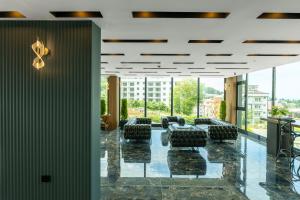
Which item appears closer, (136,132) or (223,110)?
(136,132)

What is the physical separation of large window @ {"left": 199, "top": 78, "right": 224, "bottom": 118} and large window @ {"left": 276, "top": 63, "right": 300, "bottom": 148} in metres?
6.34

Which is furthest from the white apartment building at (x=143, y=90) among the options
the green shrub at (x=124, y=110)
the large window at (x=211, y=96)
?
the large window at (x=211, y=96)

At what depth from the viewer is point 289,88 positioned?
34.2ft

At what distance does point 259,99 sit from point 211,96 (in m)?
4.89

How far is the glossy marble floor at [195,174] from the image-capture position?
17.2 ft

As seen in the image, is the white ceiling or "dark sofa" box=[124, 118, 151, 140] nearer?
the white ceiling

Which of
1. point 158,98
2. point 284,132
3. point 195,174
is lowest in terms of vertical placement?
point 195,174

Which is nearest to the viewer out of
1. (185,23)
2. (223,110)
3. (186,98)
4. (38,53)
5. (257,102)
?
(38,53)

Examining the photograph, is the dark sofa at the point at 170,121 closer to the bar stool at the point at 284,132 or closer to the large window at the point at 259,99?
the large window at the point at 259,99

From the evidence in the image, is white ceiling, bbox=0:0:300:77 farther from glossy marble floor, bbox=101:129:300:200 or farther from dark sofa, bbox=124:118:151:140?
dark sofa, bbox=124:118:151:140

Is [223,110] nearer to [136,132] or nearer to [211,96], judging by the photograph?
[211,96]

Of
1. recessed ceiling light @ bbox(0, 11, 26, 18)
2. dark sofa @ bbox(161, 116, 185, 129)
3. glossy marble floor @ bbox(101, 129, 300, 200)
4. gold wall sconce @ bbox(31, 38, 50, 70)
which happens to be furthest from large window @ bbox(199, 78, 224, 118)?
recessed ceiling light @ bbox(0, 11, 26, 18)

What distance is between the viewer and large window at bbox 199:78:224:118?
17359mm

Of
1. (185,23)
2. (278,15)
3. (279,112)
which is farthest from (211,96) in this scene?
(278,15)
